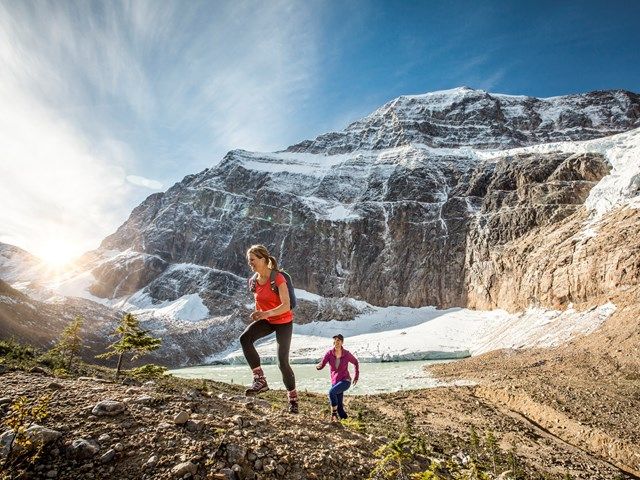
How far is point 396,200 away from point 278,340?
116 meters

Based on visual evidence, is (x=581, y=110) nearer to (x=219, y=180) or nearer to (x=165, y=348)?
(x=219, y=180)

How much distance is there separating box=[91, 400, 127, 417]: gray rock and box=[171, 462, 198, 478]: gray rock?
1360mm

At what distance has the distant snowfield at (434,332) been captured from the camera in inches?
1806

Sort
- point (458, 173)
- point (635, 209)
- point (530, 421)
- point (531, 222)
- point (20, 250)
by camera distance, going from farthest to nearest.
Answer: point (20, 250), point (458, 173), point (531, 222), point (635, 209), point (530, 421)

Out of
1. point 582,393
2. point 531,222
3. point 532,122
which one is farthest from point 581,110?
point 582,393

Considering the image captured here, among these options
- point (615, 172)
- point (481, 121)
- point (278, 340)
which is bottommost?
point (278, 340)

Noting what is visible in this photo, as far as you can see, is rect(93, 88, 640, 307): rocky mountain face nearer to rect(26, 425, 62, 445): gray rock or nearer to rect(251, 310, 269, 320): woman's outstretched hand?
rect(251, 310, 269, 320): woman's outstretched hand

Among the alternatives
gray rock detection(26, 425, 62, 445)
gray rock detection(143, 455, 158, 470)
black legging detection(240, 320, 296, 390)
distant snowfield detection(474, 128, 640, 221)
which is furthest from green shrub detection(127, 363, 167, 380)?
distant snowfield detection(474, 128, 640, 221)

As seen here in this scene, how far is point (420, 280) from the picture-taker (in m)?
103

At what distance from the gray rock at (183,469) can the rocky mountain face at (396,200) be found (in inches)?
3390

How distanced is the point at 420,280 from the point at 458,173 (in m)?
38.7

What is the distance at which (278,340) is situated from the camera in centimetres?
637

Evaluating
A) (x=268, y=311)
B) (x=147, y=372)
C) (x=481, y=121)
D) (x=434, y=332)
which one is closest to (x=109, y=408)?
(x=268, y=311)

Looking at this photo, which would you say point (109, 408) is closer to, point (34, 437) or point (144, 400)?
point (144, 400)
